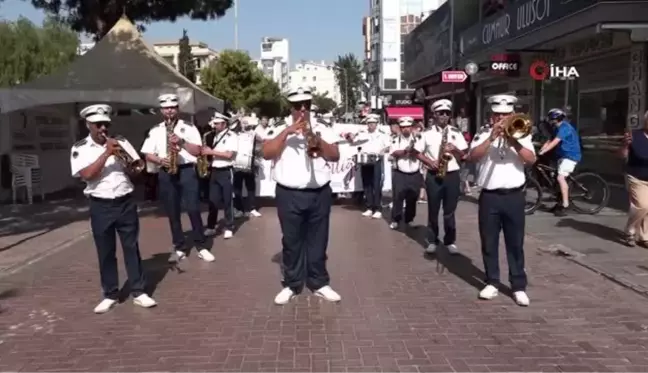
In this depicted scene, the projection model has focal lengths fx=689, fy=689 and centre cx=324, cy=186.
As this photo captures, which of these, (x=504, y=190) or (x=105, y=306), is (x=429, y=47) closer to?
(x=504, y=190)

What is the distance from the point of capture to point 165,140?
26.0 ft

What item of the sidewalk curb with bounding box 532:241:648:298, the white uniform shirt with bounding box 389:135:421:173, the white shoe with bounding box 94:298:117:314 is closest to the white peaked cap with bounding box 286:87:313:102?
the white shoe with bounding box 94:298:117:314

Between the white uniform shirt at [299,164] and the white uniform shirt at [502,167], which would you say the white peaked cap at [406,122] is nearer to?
the white uniform shirt at [502,167]

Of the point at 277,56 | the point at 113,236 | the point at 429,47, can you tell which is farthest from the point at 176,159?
the point at 277,56

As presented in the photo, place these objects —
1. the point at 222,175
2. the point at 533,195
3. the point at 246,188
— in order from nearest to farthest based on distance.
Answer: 1. the point at 222,175
2. the point at 533,195
3. the point at 246,188

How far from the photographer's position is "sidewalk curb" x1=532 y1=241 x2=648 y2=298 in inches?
267

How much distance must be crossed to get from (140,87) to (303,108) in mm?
10115

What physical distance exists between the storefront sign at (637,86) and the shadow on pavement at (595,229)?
319 centimetres

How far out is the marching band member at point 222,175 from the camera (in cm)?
987

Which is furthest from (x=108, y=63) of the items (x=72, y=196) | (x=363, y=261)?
(x=363, y=261)

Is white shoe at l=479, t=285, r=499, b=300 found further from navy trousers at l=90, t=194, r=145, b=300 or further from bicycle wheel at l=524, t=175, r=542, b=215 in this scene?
bicycle wheel at l=524, t=175, r=542, b=215

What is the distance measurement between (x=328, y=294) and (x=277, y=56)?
183586mm

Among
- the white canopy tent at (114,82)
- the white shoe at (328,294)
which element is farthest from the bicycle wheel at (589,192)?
the white canopy tent at (114,82)

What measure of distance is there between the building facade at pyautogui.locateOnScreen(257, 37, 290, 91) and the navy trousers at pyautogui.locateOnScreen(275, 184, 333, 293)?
15881 cm
